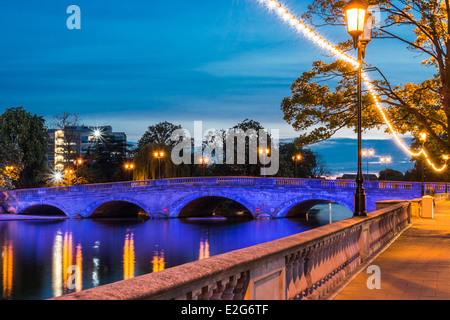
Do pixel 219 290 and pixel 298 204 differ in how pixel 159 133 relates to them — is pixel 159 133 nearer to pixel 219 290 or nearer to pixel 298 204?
pixel 298 204

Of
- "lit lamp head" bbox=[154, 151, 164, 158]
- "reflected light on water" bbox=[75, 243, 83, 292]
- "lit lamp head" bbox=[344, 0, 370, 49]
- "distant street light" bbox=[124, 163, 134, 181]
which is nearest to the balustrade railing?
"lit lamp head" bbox=[154, 151, 164, 158]

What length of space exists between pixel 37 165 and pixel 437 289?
225 ft

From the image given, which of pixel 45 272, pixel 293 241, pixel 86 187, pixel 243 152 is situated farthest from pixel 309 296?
pixel 243 152

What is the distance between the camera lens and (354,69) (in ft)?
68.5

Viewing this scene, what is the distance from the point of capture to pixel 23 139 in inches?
2623

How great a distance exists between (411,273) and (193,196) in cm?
4881

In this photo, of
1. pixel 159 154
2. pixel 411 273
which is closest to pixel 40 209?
pixel 159 154

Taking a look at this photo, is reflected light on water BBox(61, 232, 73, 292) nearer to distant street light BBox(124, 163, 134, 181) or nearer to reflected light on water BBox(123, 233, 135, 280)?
reflected light on water BBox(123, 233, 135, 280)

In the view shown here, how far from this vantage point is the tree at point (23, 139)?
66562 mm

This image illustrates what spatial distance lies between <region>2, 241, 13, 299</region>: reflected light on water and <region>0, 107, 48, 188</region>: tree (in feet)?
94.1

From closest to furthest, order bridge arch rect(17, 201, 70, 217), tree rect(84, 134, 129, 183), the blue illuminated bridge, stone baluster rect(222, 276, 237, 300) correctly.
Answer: stone baluster rect(222, 276, 237, 300), the blue illuminated bridge, bridge arch rect(17, 201, 70, 217), tree rect(84, 134, 129, 183)

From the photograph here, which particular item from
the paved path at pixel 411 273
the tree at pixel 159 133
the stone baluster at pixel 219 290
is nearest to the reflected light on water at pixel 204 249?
the paved path at pixel 411 273

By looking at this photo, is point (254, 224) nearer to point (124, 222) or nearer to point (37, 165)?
point (124, 222)

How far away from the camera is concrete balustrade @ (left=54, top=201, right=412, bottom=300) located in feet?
10.8
